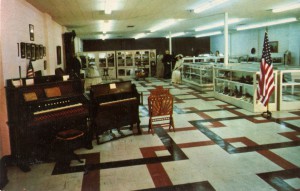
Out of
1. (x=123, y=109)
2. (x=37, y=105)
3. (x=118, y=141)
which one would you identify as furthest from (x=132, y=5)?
(x=37, y=105)

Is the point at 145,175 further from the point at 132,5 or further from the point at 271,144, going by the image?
the point at 132,5

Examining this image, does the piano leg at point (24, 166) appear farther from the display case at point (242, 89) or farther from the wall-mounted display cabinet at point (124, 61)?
the wall-mounted display cabinet at point (124, 61)

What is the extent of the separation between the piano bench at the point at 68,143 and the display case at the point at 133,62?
15.8 meters

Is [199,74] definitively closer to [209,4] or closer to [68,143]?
[209,4]

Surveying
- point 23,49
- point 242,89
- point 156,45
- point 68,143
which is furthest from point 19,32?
point 156,45

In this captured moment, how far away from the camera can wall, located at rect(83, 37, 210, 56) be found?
1044 inches

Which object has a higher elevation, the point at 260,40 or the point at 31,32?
the point at 260,40

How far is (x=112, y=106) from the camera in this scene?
591 centimetres

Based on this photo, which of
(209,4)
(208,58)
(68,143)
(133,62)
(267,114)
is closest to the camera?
(68,143)

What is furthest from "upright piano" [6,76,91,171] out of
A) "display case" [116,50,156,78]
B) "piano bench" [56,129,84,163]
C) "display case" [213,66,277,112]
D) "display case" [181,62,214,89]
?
"display case" [116,50,156,78]

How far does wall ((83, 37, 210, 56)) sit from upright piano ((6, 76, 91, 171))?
854 inches

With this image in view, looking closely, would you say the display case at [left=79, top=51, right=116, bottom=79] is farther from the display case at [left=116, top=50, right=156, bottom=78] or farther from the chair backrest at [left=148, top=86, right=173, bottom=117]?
the chair backrest at [left=148, top=86, right=173, bottom=117]

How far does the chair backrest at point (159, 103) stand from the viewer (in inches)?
246

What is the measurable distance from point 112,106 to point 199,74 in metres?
8.17
